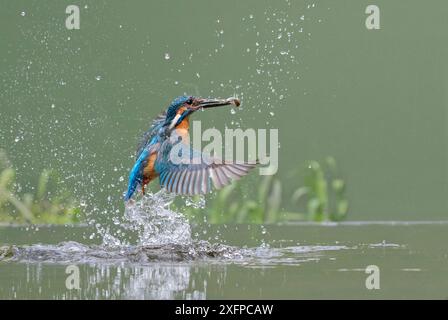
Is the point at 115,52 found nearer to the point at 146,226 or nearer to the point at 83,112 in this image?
the point at 83,112

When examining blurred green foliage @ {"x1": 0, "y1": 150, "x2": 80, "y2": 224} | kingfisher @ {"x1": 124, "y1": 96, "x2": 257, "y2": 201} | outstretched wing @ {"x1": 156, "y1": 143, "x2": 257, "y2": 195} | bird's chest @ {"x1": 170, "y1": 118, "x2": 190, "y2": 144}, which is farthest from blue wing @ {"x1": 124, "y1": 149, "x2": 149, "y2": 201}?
blurred green foliage @ {"x1": 0, "y1": 150, "x2": 80, "y2": 224}

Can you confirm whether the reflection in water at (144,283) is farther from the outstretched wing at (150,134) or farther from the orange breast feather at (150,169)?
the outstretched wing at (150,134)

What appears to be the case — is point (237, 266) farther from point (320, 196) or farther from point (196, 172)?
point (320, 196)

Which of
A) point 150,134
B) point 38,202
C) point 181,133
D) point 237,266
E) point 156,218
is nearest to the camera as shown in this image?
point 237,266

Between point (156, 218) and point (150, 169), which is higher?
point (150, 169)

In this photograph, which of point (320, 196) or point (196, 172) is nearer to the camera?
point (196, 172)

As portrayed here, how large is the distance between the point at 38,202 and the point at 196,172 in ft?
14.2

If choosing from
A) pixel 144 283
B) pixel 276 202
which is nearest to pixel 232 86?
pixel 276 202

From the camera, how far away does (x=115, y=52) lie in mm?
11625

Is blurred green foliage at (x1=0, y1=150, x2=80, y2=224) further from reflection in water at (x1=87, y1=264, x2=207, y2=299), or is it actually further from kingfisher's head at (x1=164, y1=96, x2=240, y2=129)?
reflection in water at (x1=87, y1=264, x2=207, y2=299)

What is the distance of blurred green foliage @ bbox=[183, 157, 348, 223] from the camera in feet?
37.5

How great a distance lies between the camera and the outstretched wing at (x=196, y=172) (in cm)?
718

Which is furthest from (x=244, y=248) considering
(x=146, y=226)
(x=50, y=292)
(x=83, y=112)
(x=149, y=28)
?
(x=149, y=28)

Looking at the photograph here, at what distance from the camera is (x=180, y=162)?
7496mm
